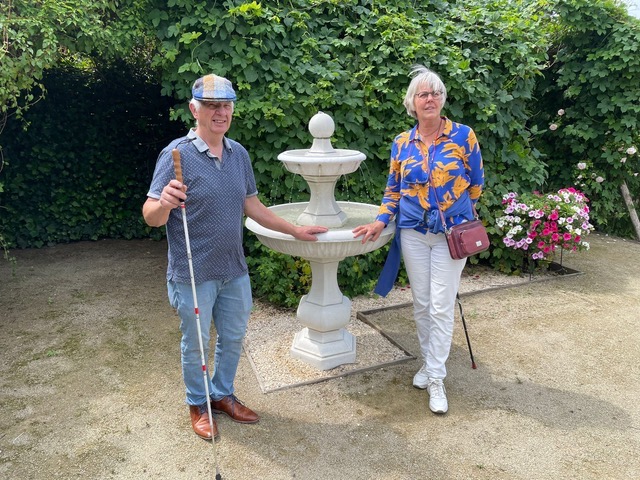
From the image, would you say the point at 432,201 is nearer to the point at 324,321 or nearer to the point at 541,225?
the point at 324,321

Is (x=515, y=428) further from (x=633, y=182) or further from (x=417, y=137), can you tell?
(x=633, y=182)

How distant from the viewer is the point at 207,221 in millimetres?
2564

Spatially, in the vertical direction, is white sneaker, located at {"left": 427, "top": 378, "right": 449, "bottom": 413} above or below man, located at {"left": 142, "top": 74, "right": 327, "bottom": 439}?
below

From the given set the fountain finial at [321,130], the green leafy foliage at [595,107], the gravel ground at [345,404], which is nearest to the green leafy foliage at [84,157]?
the gravel ground at [345,404]

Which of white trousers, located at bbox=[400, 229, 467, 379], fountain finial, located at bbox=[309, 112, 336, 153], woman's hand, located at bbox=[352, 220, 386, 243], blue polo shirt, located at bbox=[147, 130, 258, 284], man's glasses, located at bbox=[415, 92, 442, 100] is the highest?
man's glasses, located at bbox=[415, 92, 442, 100]

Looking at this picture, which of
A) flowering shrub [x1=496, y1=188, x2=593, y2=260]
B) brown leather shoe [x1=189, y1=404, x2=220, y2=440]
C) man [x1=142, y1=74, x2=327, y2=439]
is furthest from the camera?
flowering shrub [x1=496, y1=188, x2=593, y2=260]

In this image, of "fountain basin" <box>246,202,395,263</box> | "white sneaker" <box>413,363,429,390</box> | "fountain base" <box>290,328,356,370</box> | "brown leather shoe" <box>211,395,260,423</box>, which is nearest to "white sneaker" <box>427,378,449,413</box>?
"white sneaker" <box>413,363,429,390</box>

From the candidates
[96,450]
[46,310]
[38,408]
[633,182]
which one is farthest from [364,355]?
[633,182]

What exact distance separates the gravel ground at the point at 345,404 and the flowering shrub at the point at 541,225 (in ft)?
2.15

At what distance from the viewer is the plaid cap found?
7.93 feet

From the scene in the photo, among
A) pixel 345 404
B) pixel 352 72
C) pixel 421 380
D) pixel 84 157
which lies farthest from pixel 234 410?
pixel 84 157

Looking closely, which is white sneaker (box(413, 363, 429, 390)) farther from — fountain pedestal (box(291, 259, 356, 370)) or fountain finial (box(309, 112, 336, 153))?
fountain finial (box(309, 112, 336, 153))

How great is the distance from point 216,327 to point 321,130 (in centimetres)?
146

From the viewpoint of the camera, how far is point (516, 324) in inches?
173
